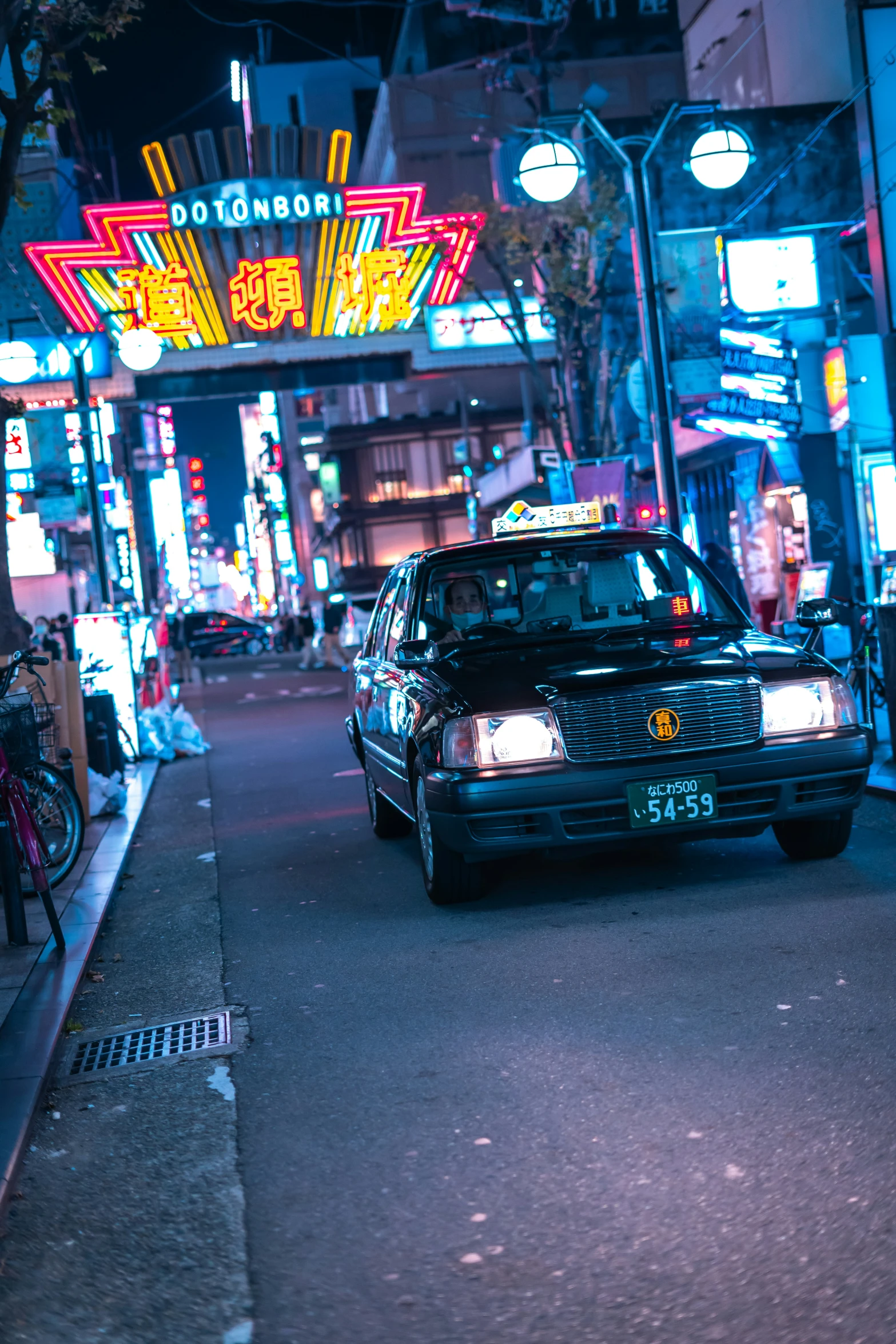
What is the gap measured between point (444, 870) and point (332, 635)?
3619cm

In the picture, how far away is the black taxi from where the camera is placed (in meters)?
6.46

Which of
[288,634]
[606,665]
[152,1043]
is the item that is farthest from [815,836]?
[288,634]

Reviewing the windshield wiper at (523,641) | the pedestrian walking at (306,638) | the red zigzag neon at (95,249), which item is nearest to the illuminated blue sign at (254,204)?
the red zigzag neon at (95,249)

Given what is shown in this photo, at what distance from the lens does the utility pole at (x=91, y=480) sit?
2419 centimetres

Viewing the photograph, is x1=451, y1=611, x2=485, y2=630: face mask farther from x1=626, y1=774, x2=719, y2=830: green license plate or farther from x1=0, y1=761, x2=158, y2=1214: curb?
x1=0, y1=761, x2=158, y2=1214: curb

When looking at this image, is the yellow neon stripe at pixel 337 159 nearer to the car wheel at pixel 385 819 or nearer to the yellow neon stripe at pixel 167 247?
the yellow neon stripe at pixel 167 247

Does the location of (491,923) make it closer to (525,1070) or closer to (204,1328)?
(525,1070)

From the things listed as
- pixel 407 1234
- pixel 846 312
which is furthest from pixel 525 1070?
pixel 846 312

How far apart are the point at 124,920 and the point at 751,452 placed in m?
23.4

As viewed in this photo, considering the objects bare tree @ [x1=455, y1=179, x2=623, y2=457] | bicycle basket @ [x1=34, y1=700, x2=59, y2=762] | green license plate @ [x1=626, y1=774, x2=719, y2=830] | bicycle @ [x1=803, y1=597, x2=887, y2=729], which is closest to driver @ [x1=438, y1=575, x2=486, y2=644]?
green license plate @ [x1=626, y1=774, x2=719, y2=830]

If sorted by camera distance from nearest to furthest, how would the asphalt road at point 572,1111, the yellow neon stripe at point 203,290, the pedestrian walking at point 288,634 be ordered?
the asphalt road at point 572,1111 → the yellow neon stripe at point 203,290 → the pedestrian walking at point 288,634

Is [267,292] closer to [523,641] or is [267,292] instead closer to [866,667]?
[866,667]

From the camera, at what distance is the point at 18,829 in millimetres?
6914

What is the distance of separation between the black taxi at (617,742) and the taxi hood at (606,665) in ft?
0.03
